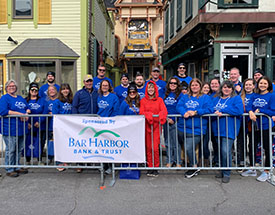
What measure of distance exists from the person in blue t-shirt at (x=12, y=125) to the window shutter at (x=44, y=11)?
27.0 feet

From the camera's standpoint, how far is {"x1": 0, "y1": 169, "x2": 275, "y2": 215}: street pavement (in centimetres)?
423

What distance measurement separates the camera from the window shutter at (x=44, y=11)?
1303 centimetres

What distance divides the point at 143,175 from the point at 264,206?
224 centimetres

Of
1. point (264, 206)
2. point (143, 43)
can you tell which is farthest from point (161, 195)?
point (143, 43)

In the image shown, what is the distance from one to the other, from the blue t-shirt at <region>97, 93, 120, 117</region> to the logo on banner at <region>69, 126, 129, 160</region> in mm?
619

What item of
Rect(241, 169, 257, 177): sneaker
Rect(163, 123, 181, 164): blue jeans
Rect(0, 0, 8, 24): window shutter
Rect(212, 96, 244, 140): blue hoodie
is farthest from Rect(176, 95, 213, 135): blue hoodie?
Rect(0, 0, 8, 24): window shutter

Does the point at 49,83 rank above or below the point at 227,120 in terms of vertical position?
above

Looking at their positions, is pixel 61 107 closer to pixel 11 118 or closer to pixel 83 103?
pixel 83 103

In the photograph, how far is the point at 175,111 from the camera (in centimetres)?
617

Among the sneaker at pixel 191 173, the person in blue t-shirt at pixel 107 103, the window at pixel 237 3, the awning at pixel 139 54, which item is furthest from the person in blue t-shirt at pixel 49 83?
the awning at pixel 139 54

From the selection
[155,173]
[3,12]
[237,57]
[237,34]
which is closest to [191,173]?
[155,173]

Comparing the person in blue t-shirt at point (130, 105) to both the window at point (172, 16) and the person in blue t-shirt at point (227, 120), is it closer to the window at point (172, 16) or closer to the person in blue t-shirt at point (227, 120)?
the person in blue t-shirt at point (227, 120)

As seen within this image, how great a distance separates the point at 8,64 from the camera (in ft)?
43.0

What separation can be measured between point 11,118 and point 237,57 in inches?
366
